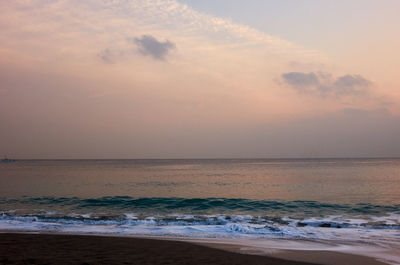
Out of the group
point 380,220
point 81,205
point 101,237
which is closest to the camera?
point 101,237

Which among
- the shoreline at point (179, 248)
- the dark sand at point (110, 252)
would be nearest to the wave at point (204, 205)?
the shoreline at point (179, 248)

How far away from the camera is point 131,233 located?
1345cm

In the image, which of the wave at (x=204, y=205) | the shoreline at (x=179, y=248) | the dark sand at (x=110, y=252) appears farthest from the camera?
the wave at (x=204, y=205)

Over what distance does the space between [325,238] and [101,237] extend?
28.9ft

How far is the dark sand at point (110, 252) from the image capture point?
8.93m

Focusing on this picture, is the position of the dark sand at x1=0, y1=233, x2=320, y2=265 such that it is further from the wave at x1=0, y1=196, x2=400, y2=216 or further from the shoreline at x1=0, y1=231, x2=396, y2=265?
the wave at x1=0, y1=196, x2=400, y2=216

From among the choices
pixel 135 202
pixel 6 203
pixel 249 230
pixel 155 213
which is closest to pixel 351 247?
pixel 249 230

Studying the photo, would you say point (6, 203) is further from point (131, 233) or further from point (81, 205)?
point (131, 233)

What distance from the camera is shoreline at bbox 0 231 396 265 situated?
9.19m

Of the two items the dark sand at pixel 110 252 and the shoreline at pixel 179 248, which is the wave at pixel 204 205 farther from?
the dark sand at pixel 110 252

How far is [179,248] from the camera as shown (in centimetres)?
1052

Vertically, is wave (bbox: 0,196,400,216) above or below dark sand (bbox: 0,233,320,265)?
below

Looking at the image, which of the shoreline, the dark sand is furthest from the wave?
the dark sand

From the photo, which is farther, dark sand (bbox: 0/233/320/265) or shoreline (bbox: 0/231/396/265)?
shoreline (bbox: 0/231/396/265)
